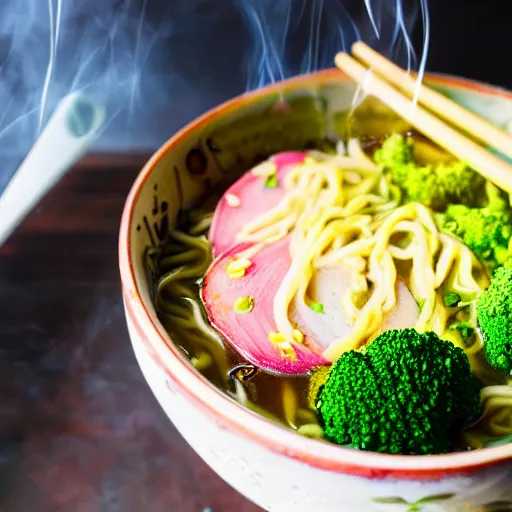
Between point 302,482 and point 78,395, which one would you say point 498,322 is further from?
point 78,395

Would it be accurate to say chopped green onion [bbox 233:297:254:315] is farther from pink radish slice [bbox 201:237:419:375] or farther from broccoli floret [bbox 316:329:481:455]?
broccoli floret [bbox 316:329:481:455]

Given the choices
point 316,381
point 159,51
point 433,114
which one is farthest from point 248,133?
point 159,51

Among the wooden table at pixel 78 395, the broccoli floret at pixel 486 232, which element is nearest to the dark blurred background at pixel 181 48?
the wooden table at pixel 78 395

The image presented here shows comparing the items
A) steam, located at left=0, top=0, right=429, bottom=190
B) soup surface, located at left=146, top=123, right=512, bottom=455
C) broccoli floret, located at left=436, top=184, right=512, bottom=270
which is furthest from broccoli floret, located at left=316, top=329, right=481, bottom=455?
steam, located at left=0, top=0, right=429, bottom=190

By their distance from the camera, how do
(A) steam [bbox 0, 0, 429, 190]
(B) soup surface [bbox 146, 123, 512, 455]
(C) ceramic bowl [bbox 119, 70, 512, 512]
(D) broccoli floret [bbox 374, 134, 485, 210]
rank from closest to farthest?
(C) ceramic bowl [bbox 119, 70, 512, 512] < (B) soup surface [bbox 146, 123, 512, 455] < (D) broccoli floret [bbox 374, 134, 485, 210] < (A) steam [bbox 0, 0, 429, 190]

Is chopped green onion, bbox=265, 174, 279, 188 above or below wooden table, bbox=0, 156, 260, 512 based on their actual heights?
above

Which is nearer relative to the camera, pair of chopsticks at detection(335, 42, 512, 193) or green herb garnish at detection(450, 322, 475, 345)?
green herb garnish at detection(450, 322, 475, 345)

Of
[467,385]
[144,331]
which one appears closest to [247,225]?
[144,331]
